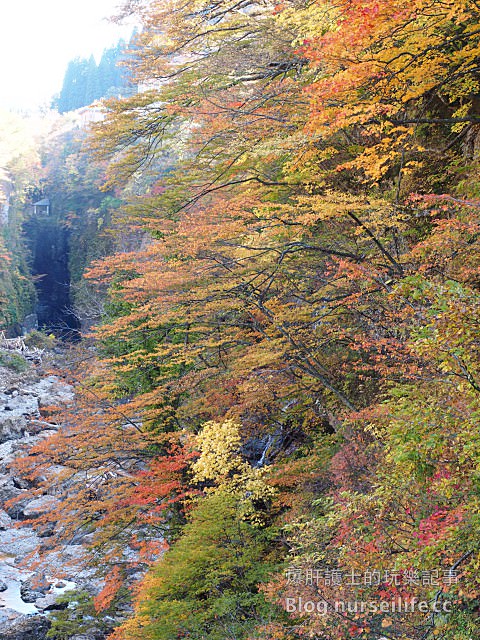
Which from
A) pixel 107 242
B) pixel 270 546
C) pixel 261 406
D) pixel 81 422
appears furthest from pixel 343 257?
pixel 107 242

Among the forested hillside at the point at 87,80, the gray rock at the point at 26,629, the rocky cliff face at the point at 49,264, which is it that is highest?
the forested hillside at the point at 87,80

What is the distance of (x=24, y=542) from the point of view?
1588 cm

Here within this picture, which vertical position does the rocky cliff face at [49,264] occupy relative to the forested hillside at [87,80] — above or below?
below

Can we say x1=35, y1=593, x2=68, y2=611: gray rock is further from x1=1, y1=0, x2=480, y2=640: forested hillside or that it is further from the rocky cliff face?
the rocky cliff face

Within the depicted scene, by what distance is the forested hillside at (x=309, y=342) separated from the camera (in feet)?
14.0

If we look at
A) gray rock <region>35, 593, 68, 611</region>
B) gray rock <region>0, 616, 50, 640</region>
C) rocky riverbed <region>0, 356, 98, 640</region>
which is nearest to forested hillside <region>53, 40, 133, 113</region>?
rocky riverbed <region>0, 356, 98, 640</region>

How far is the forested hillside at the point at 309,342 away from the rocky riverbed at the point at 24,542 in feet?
4.17

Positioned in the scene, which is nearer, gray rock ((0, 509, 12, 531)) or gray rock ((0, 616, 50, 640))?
gray rock ((0, 616, 50, 640))

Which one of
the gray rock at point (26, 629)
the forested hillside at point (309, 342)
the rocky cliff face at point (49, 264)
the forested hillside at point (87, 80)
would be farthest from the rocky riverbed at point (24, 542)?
the forested hillside at point (87, 80)

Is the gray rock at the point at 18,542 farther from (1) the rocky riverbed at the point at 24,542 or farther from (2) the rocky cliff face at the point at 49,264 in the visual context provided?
(2) the rocky cliff face at the point at 49,264

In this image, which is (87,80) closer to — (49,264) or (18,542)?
(49,264)

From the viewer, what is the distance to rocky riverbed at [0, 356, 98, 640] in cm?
1116

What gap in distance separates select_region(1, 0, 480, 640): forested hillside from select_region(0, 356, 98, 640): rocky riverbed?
4.17ft

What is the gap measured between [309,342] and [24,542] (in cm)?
1159
